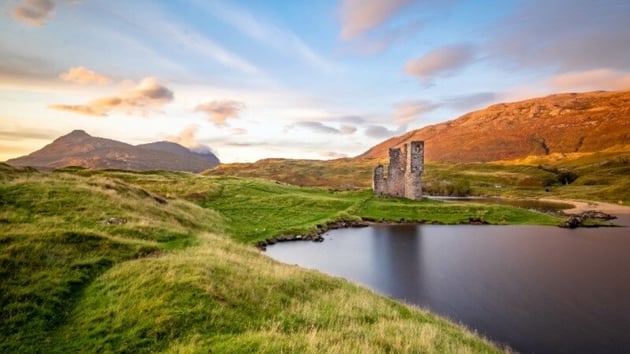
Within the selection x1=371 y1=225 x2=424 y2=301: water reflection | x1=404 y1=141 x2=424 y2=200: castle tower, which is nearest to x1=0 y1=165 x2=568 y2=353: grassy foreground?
x1=371 y1=225 x2=424 y2=301: water reflection

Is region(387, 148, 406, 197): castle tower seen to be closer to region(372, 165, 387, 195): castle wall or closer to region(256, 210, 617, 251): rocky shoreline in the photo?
region(372, 165, 387, 195): castle wall

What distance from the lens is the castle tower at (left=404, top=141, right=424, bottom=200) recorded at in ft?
233

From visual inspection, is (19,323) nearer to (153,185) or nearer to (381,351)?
(381,351)

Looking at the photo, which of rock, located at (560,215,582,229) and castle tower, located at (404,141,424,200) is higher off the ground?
castle tower, located at (404,141,424,200)

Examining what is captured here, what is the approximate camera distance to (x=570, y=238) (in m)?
46.2

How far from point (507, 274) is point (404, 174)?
46.1 metres

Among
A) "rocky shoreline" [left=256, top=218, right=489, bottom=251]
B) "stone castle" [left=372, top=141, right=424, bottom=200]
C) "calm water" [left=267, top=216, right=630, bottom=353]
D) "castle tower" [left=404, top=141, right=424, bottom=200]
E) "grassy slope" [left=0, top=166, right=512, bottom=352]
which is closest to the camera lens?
"grassy slope" [left=0, top=166, right=512, bottom=352]

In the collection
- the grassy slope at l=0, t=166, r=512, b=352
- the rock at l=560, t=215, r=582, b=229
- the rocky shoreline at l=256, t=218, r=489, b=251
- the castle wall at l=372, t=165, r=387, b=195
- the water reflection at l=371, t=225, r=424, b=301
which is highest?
Result: the castle wall at l=372, t=165, r=387, b=195

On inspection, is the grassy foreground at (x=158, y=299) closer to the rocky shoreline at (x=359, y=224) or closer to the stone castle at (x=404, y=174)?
the rocky shoreline at (x=359, y=224)

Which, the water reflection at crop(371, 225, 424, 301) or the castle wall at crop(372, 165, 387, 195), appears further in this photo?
the castle wall at crop(372, 165, 387, 195)

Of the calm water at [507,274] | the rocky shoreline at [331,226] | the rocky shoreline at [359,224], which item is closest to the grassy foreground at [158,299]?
the calm water at [507,274]

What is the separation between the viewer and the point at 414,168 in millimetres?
71625

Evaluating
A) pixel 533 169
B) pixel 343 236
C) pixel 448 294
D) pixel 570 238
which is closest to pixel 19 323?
pixel 448 294

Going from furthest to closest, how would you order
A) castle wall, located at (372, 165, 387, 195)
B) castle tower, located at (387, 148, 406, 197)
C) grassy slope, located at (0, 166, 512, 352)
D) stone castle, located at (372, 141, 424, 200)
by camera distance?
castle wall, located at (372, 165, 387, 195), castle tower, located at (387, 148, 406, 197), stone castle, located at (372, 141, 424, 200), grassy slope, located at (0, 166, 512, 352)
